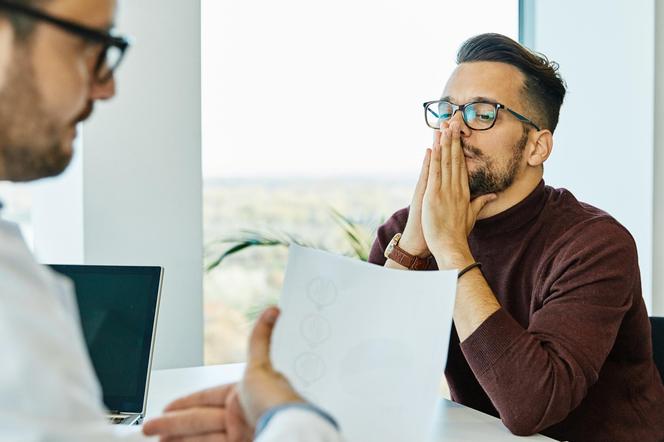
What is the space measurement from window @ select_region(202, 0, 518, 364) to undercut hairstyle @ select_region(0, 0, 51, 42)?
1.94 meters

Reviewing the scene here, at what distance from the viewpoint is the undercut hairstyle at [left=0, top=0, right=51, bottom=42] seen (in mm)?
606

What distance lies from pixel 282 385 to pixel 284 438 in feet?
0.27

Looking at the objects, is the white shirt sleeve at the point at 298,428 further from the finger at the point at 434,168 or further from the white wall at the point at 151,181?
the white wall at the point at 151,181

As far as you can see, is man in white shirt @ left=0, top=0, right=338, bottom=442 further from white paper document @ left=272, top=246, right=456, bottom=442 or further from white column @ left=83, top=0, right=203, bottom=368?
white column @ left=83, top=0, right=203, bottom=368

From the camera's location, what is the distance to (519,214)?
165 cm

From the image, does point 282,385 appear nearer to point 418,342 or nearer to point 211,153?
point 418,342

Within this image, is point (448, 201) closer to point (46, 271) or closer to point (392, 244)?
point (392, 244)

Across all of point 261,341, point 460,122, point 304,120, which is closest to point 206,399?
point 261,341

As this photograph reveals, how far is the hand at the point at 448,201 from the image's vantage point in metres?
1.58

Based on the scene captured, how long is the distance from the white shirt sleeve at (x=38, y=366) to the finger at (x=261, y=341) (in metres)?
0.19

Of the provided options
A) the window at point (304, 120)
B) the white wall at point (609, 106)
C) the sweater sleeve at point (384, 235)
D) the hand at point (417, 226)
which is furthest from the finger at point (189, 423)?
the white wall at point (609, 106)

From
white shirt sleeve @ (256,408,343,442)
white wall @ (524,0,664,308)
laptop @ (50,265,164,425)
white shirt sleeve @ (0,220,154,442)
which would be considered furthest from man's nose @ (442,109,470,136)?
white wall @ (524,0,664,308)

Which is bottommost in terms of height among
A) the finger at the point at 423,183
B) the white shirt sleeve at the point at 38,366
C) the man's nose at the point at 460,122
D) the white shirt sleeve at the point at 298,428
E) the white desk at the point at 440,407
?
the white desk at the point at 440,407

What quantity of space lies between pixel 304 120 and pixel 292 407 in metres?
2.08
